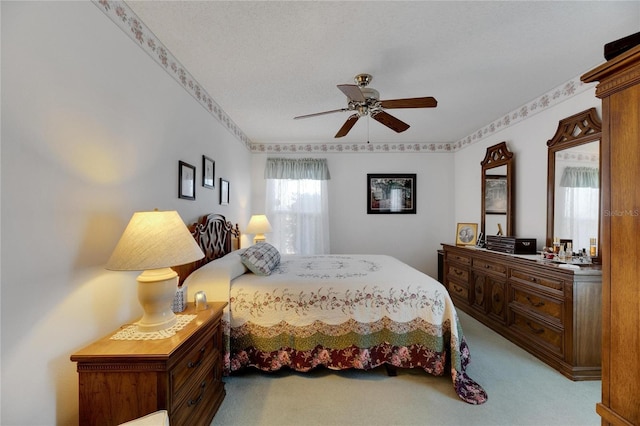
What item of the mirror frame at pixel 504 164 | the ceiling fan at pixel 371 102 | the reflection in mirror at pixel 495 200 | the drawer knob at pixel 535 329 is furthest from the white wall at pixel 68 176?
the drawer knob at pixel 535 329

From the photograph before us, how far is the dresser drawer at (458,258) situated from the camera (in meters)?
3.55

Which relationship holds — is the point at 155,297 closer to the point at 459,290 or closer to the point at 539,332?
the point at 539,332

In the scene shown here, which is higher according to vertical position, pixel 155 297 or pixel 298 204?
pixel 298 204

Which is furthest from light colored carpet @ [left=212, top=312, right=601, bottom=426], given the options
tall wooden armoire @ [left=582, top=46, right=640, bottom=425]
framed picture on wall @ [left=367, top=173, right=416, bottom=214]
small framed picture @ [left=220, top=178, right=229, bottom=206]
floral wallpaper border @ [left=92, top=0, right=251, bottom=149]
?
framed picture on wall @ [left=367, top=173, right=416, bottom=214]

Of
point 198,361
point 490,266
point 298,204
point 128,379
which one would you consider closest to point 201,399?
point 198,361

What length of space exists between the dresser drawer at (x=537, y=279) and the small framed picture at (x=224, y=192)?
324cm

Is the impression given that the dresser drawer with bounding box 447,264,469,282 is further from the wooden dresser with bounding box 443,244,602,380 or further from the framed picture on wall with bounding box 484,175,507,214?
the framed picture on wall with bounding box 484,175,507,214

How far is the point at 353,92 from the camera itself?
2.00m

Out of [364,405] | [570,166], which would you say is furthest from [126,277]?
[570,166]

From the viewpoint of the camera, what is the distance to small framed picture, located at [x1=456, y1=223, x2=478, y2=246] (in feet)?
12.8

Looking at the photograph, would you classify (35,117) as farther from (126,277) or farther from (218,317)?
(218,317)

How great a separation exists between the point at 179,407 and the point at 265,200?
3556 mm

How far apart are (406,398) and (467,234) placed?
2727 mm

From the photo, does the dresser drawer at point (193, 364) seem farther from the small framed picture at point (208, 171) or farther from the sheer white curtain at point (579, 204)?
the sheer white curtain at point (579, 204)
